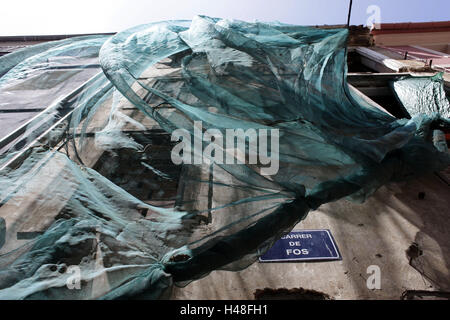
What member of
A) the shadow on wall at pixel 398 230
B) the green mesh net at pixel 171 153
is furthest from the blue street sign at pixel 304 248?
the green mesh net at pixel 171 153

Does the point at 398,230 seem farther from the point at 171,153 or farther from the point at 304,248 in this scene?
the point at 171,153

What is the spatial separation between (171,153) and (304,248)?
4.00 ft

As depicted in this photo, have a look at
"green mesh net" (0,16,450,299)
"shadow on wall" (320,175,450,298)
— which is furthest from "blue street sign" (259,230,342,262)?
"green mesh net" (0,16,450,299)

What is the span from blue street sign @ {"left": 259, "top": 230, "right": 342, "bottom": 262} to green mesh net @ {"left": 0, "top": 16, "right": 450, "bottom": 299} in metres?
0.37

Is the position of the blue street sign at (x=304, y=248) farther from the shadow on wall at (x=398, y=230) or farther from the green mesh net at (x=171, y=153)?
the green mesh net at (x=171, y=153)

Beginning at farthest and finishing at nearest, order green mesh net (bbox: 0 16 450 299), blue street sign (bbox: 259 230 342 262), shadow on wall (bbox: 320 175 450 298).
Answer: blue street sign (bbox: 259 230 342 262) → shadow on wall (bbox: 320 175 450 298) → green mesh net (bbox: 0 16 450 299)

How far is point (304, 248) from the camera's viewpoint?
85.6 inches

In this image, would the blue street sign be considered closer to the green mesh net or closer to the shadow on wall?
the shadow on wall

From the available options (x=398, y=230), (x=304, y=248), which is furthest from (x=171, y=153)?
(x=398, y=230)

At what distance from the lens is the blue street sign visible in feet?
6.88

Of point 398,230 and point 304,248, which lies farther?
point 398,230
